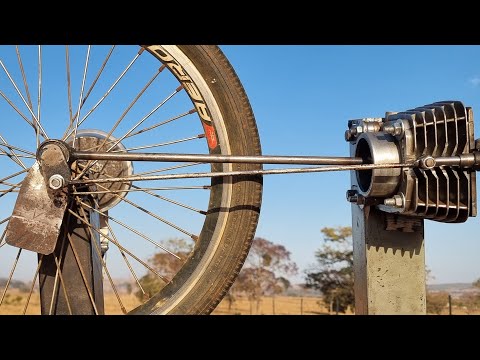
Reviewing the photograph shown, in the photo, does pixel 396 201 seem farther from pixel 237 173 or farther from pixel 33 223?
pixel 33 223

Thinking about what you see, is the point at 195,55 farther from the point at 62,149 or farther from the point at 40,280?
the point at 40,280

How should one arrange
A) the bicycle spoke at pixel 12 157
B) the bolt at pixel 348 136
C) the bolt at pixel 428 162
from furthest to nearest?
the bicycle spoke at pixel 12 157 < the bolt at pixel 348 136 < the bolt at pixel 428 162

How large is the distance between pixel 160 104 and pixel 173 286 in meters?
1.02

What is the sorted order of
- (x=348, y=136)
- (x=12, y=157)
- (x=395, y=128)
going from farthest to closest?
(x=12, y=157) → (x=348, y=136) → (x=395, y=128)

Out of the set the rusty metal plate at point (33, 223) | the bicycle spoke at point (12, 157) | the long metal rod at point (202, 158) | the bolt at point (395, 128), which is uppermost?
the bolt at point (395, 128)

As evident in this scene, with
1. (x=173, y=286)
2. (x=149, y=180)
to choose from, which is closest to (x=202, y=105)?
(x=149, y=180)

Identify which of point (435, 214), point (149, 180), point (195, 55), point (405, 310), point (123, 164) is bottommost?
point (405, 310)

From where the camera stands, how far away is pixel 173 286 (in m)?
2.33

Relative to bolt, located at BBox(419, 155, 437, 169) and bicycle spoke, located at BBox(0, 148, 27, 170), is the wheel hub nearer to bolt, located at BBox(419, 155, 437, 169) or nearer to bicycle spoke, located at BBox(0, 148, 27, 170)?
bicycle spoke, located at BBox(0, 148, 27, 170)

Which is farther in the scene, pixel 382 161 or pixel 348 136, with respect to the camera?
pixel 348 136

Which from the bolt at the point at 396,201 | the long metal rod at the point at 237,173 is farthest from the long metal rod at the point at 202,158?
the bolt at the point at 396,201

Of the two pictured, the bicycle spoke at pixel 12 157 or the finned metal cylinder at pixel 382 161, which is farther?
the bicycle spoke at pixel 12 157

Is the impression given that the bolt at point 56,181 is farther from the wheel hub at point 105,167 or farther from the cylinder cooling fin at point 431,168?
the cylinder cooling fin at point 431,168

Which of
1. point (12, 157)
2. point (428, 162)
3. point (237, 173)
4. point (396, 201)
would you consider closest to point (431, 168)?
point (428, 162)
